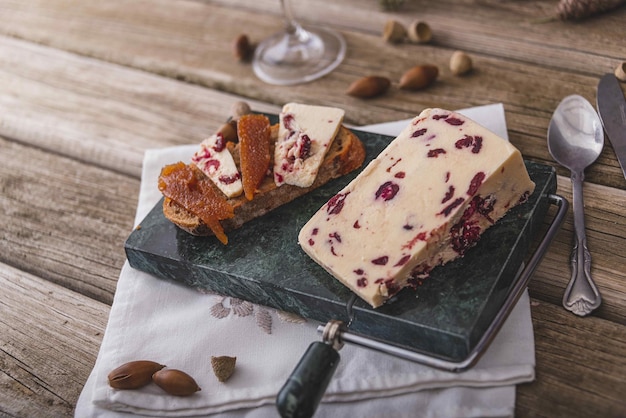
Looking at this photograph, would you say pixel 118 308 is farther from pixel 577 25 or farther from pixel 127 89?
pixel 577 25

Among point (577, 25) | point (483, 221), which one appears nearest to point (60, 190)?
point (483, 221)

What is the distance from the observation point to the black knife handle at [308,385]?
5.08ft

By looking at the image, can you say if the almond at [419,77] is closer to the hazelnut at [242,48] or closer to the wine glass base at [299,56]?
the wine glass base at [299,56]

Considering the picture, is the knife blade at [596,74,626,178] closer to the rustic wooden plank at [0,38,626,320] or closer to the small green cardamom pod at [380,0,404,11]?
the rustic wooden plank at [0,38,626,320]

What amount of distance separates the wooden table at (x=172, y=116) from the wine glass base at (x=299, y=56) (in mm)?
51

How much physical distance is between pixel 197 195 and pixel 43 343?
0.63 meters

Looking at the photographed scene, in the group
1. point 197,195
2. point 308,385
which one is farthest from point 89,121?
point 308,385

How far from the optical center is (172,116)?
2896 millimetres

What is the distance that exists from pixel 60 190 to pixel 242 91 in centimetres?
82

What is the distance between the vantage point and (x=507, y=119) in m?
2.48

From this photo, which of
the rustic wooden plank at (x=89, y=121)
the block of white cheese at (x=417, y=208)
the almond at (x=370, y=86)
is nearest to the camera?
the block of white cheese at (x=417, y=208)

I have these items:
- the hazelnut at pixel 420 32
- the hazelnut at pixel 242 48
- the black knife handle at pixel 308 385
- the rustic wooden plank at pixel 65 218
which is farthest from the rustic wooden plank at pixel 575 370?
the hazelnut at pixel 242 48

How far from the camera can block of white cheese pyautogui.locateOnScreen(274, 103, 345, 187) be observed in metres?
2.12

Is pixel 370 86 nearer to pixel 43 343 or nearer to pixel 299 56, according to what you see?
pixel 299 56
